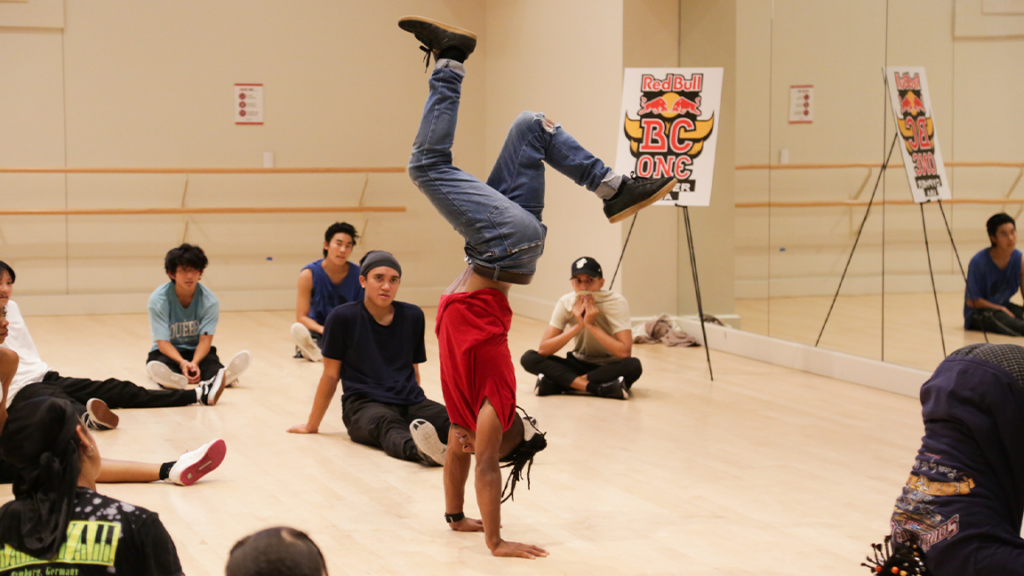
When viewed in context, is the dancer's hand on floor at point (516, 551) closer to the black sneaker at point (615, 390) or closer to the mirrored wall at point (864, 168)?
the black sneaker at point (615, 390)

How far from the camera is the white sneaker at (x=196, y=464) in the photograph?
3.81 meters

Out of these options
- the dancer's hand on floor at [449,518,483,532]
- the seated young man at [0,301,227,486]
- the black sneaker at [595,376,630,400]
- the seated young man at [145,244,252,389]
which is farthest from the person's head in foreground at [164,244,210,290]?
the dancer's hand on floor at [449,518,483,532]

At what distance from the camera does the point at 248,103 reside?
30.2 feet

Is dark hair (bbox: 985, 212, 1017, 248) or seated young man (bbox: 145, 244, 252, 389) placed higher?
dark hair (bbox: 985, 212, 1017, 248)

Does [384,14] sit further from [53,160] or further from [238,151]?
[53,160]

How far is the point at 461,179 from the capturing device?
9.57 ft

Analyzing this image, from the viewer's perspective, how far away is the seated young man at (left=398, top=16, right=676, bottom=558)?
2.88m

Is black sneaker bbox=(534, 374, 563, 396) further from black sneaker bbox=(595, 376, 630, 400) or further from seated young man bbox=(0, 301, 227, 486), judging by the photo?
seated young man bbox=(0, 301, 227, 486)

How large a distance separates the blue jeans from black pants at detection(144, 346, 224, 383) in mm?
3076

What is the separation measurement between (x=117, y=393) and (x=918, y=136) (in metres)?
4.50

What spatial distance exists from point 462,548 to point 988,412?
1801 mm

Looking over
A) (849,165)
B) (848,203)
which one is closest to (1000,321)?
(848,203)

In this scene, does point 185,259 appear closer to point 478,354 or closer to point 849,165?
point 478,354

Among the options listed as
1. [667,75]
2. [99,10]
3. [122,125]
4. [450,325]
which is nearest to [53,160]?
[122,125]
